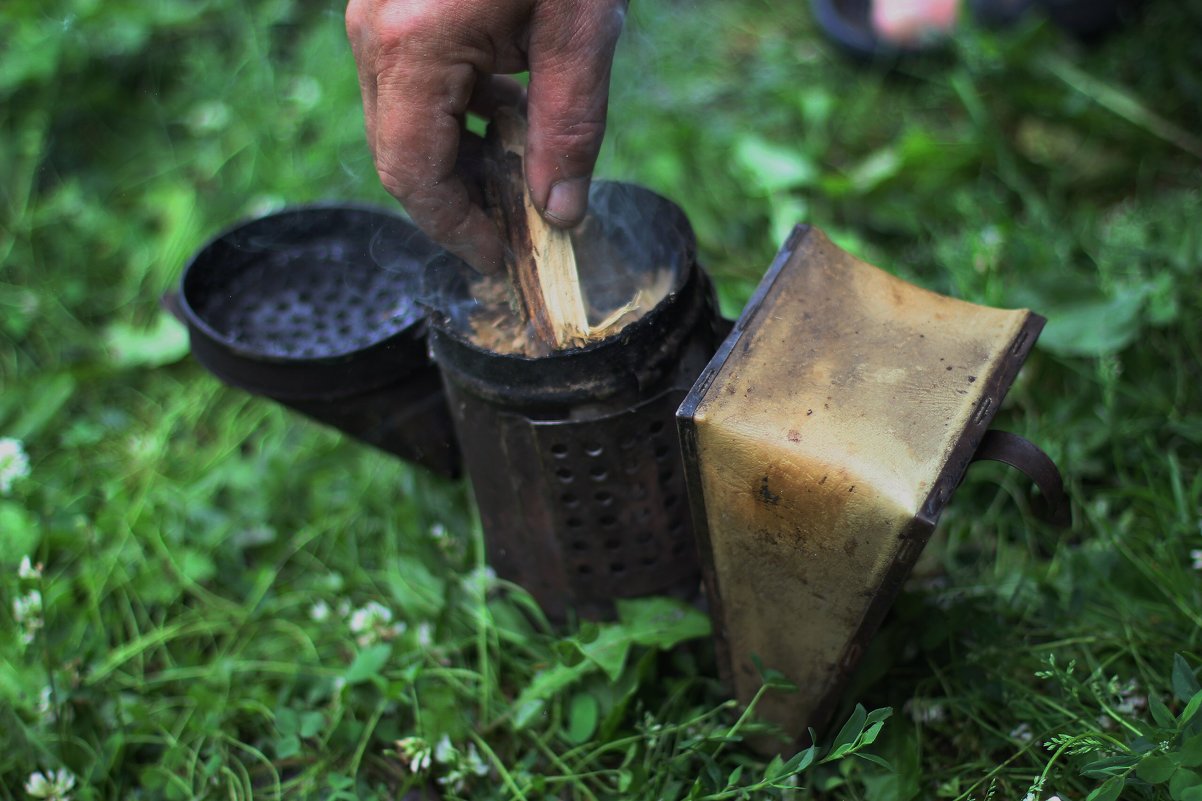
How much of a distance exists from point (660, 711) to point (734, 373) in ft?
2.52

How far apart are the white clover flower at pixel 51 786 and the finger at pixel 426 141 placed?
4.01 ft

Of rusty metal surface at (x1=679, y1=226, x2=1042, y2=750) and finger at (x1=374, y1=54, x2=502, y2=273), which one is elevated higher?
finger at (x1=374, y1=54, x2=502, y2=273)

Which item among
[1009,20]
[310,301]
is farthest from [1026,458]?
[1009,20]

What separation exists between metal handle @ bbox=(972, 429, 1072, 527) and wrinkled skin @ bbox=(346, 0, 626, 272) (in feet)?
2.28

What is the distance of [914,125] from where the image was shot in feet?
10.4

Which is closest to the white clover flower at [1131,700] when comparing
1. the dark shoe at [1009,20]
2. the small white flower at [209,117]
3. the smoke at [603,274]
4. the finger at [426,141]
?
the smoke at [603,274]

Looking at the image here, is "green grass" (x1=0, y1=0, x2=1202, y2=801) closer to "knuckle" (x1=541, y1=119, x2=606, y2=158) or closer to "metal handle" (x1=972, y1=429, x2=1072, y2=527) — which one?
"metal handle" (x1=972, y1=429, x2=1072, y2=527)

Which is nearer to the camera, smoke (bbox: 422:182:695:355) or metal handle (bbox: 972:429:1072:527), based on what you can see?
metal handle (bbox: 972:429:1072:527)

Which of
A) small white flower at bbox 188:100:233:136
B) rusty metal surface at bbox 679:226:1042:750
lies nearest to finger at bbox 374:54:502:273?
rusty metal surface at bbox 679:226:1042:750

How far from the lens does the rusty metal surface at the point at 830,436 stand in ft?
4.20

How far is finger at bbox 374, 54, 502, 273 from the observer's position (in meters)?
1.33

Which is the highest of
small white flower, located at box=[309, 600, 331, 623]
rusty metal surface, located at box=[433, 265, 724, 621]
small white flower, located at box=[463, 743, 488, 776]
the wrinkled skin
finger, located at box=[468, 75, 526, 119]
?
the wrinkled skin

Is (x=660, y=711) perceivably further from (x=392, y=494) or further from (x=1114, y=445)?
(x=1114, y=445)

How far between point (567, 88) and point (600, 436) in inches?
20.7
